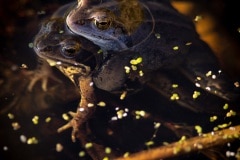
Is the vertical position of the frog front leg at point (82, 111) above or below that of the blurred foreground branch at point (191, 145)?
above

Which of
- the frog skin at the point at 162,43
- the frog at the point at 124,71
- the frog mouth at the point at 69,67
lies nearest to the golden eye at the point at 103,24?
the frog skin at the point at 162,43

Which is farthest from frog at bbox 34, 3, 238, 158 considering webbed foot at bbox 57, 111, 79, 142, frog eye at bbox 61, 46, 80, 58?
webbed foot at bbox 57, 111, 79, 142

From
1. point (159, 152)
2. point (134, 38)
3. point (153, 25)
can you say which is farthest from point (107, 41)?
point (159, 152)

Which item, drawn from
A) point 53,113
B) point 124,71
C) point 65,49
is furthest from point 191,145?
point 65,49

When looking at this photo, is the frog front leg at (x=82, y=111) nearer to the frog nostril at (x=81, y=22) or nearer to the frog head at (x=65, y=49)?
the frog head at (x=65, y=49)

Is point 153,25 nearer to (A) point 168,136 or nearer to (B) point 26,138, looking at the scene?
(A) point 168,136

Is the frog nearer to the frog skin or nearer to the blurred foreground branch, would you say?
the frog skin

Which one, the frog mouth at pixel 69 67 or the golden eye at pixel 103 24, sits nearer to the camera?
the golden eye at pixel 103 24
